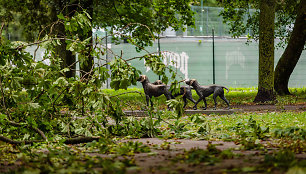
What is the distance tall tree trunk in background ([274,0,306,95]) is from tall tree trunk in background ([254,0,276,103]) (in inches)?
130

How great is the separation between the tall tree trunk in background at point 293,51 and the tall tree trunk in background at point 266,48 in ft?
10.8

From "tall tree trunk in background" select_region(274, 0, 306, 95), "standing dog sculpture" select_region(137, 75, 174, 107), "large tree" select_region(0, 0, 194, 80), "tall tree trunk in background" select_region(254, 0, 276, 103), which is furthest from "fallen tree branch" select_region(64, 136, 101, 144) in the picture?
"tall tree trunk in background" select_region(274, 0, 306, 95)

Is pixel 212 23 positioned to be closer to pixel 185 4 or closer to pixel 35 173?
pixel 185 4

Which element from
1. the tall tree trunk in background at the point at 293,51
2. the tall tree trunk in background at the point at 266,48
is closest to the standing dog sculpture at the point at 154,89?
the tall tree trunk in background at the point at 266,48

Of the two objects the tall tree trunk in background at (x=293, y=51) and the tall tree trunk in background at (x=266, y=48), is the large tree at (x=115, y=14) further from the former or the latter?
the tall tree trunk in background at (x=293, y=51)

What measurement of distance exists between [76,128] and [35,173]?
3.62 metres

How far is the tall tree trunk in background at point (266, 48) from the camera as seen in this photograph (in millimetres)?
16109

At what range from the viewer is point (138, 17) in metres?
19.8

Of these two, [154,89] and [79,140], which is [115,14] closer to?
[154,89]

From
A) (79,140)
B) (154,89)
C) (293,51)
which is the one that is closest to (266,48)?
(293,51)

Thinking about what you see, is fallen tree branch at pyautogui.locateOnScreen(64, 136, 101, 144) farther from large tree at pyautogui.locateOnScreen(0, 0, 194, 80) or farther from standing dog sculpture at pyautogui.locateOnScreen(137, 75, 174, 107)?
large tree at pyautogui.locateOnScreen(0, 0, 194, 80)

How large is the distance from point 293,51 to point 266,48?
4016mm

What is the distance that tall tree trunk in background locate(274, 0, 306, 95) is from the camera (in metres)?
19.1

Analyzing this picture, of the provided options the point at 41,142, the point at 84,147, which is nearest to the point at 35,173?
the point at 84,147
